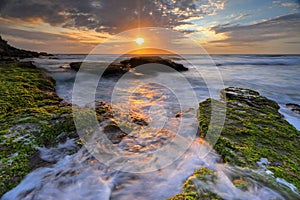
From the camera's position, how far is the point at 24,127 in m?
3.33

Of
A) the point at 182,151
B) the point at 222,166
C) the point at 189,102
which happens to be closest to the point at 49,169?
the point at 182,151

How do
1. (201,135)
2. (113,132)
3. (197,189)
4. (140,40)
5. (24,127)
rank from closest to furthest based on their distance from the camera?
(197,189) < (24,127) < (201,135) < (113,132) < (140,40)

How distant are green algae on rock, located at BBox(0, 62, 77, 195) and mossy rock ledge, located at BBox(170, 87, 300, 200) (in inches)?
87.9

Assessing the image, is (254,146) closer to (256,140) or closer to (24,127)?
(256,140)

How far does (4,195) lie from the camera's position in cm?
216

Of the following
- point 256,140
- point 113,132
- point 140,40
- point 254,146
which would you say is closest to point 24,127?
point 113,132

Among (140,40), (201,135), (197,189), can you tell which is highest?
(140,40)

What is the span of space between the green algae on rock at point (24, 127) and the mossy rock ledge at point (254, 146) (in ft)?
7.32

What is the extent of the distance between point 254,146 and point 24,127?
4320mm

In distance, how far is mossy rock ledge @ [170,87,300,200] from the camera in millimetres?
2367

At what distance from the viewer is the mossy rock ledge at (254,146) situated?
93.2 inches

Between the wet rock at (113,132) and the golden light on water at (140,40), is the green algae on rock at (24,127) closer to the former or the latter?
the wet rock at (113,132)

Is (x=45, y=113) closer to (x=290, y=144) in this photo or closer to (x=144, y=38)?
(x=144, y=38)

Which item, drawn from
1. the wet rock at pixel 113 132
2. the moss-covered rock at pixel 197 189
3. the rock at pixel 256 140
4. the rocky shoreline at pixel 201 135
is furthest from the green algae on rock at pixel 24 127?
the rock at pixel 256 140
